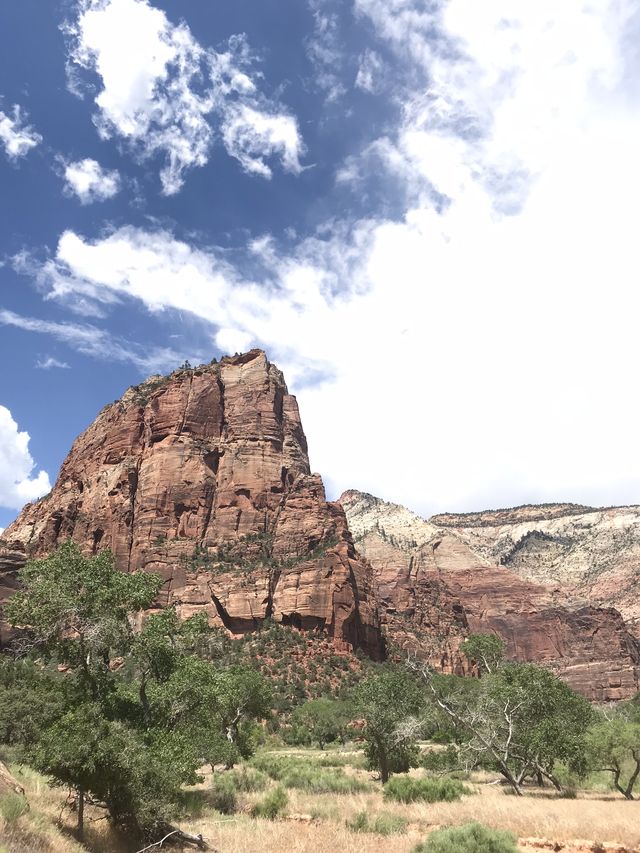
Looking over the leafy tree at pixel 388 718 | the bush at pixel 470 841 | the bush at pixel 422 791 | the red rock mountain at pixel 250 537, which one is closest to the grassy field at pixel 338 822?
the bush at pixel 422 791

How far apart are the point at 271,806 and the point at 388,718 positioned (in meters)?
10.7

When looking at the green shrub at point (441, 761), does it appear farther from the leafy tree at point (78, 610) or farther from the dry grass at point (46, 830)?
the leafy tree at point (78, 610)

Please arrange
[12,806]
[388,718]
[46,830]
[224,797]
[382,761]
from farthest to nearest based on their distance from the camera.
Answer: [388,718]
[382,761]
[224,797]
[46,830]
[12,806]

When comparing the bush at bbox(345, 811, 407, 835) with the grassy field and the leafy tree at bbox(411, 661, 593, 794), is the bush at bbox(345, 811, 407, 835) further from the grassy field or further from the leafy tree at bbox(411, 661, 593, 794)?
the leafy tree at bbox(411, 661, 593, 794)

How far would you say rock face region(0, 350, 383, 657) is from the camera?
7944cm

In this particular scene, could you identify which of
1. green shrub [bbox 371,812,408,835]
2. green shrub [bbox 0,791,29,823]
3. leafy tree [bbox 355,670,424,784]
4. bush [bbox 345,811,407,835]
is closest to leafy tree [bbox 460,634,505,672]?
leafy tree [bbox 355,670,424,784]

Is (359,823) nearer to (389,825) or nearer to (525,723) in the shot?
(389,825)

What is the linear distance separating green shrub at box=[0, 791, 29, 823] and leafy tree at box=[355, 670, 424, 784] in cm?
1806

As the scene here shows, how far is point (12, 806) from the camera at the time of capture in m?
9.80

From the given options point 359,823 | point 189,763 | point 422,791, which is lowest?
point 422,791

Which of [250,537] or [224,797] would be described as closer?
[224,797]

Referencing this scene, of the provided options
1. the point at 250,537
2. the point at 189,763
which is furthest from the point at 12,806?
the point at 250,537

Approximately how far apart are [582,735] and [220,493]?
78.3m

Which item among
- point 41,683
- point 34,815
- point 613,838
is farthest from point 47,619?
point 613,838
